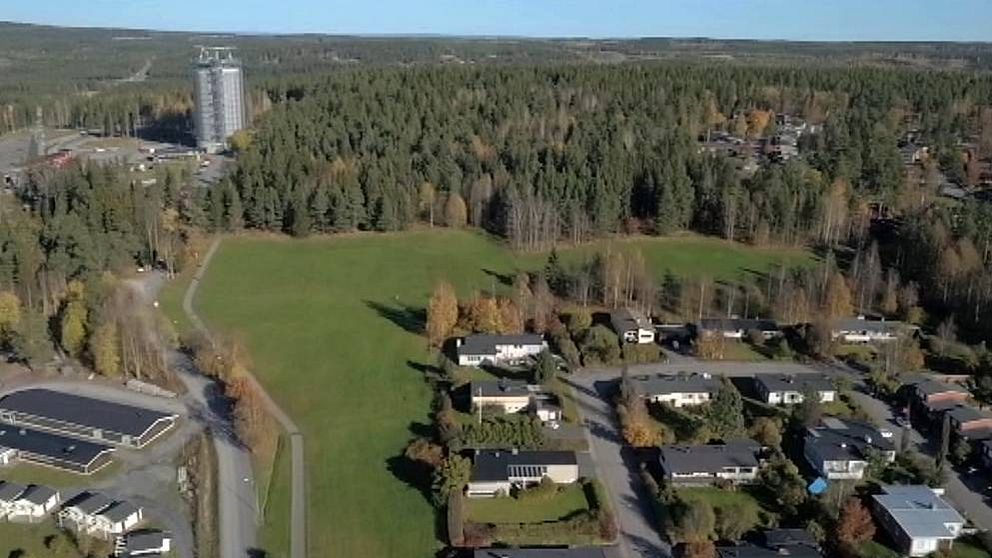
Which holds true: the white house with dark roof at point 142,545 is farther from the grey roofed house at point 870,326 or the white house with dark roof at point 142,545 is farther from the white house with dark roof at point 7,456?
the grey roofed house at point 870,326

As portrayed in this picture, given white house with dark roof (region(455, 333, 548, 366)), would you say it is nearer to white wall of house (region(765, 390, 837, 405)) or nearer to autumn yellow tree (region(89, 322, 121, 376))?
white wall of house (region(765, 390, 837, 405))

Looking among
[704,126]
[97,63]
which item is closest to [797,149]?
[704,126]

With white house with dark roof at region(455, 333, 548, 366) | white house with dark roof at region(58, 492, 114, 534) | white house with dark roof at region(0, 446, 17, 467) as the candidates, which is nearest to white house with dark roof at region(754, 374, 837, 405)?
white house with dark roof at region(455, 333, 548, 366)

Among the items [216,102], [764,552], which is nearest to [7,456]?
[764,552]

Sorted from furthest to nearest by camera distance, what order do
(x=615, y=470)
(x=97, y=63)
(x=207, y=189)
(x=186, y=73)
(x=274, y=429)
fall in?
1. (x=97, y=63)
2. (x=186, y=73)
3. (x=207, y=189)
4. (x=274, y=429)
5. (x=615, y=470)

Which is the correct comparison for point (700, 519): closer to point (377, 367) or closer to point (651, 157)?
point (377, 367)

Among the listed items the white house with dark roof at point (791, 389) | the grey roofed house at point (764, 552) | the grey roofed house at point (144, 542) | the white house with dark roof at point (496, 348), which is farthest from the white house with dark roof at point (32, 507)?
the white house with dark roof at point (791, 389)
